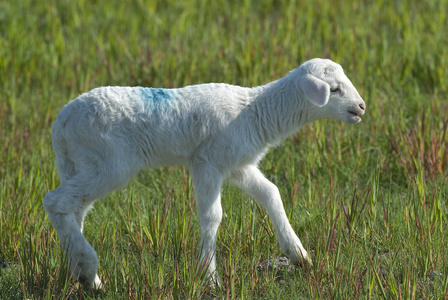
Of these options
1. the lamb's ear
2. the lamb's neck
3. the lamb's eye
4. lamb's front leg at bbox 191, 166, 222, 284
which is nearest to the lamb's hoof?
lamb's front leg at bbox 191, 166, 222, 284

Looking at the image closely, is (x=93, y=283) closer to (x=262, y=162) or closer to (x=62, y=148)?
(x=62, y=148)

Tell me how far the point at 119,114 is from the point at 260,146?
825 mm

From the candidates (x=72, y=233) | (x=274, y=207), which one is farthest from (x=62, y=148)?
(x=274, y=207)

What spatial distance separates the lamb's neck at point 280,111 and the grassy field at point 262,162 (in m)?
0.51

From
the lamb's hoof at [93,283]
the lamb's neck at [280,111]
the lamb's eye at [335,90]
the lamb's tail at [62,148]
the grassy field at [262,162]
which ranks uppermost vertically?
the lamb's eye at [335,90]

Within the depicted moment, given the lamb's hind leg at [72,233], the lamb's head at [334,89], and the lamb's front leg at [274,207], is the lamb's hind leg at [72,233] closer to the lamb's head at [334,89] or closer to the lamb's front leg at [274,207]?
the lamb's front leg at [274,207]

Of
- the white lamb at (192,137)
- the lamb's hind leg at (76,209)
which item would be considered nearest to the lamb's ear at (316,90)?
the white lamb at (192,137)

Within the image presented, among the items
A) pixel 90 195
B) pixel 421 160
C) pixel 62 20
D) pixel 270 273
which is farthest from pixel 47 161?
pixel 62 20

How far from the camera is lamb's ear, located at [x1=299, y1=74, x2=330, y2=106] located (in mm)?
3871

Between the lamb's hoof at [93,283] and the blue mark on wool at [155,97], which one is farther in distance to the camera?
the blue mark on wool at [155,97]

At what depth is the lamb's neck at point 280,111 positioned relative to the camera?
412cm

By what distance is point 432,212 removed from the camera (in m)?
4.17

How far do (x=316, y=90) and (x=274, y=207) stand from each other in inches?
28.4

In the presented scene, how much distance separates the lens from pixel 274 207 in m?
4.13
